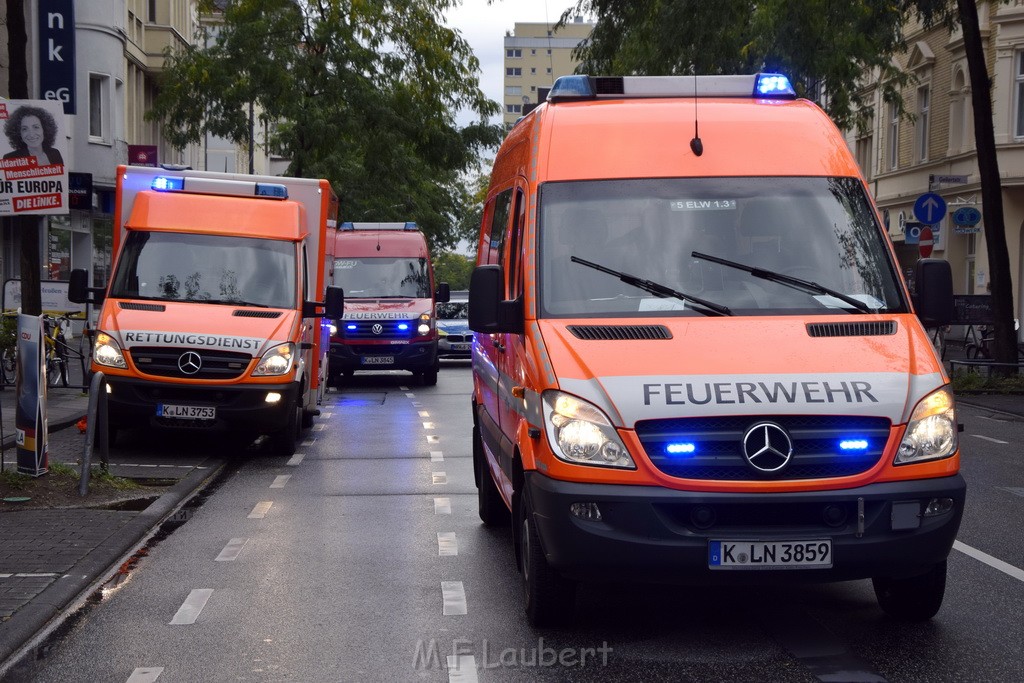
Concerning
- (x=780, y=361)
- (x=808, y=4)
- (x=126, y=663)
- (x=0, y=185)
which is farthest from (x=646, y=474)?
(x=808, y=4)

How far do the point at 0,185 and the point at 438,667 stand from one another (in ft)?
24.1

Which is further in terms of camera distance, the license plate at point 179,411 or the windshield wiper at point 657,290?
the license plate at point 179,411

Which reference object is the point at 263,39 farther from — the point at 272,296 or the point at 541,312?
the point at 541,312

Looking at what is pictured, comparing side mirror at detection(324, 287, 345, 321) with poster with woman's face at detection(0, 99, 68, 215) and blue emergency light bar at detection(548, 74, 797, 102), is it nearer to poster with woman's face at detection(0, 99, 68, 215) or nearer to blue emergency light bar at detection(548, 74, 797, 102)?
poster with woman's face at detection(0, 99, 68, 215)

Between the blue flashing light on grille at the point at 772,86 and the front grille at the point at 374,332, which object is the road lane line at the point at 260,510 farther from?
the front grille at the point at 374,332

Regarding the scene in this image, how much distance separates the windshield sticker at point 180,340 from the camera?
13.7m

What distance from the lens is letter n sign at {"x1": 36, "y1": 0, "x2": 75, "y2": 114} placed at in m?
27.7

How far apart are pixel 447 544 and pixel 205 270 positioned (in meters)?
6.64

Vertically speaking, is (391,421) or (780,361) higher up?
(780,361)

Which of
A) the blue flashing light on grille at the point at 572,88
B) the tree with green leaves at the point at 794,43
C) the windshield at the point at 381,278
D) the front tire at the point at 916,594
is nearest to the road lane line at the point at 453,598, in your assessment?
the front tire at the point at 916,594

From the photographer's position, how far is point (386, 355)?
1026 inches

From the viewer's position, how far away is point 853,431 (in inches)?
242

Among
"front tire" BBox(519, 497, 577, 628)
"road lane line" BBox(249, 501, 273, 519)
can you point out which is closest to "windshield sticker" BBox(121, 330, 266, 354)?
"road lane line" BBox(249, 501, 273, 519)

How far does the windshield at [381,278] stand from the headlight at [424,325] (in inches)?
27.4
